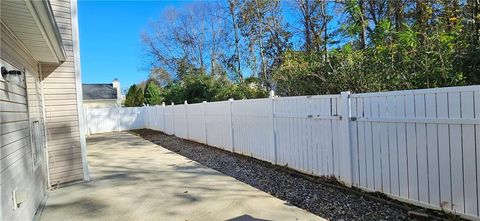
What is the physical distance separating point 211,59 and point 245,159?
16993 mm

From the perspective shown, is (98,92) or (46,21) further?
(98,92)

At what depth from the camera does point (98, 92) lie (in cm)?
3241

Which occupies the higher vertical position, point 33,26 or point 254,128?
point 33,26

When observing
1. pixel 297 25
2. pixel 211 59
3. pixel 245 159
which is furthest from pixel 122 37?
pixel 245 159

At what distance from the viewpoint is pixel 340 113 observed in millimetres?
4863

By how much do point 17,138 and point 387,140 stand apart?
418 cm

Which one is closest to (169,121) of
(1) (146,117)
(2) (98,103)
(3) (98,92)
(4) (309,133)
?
(1) (146,117)

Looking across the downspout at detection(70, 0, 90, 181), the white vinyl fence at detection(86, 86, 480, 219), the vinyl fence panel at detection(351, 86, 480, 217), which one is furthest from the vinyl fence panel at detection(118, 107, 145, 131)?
the vinyl fence panel at detection(351, 86, 480, 217)

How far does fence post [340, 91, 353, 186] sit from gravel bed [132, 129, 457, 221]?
215 millimetres

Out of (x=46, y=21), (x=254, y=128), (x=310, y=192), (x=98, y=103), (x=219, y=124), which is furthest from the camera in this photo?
(x=98, y=103)

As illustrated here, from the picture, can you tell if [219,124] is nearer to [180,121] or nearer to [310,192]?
[180,121]

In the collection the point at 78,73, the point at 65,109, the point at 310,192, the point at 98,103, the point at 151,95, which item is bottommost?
the point at 310,192

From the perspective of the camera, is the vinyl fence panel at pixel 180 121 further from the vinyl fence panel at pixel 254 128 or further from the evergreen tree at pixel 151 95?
the evergreen tree at pixel 151 95

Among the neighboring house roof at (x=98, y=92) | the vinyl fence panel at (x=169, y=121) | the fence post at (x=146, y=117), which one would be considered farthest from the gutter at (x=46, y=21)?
the neighboring house roof at (x=98, y=92)
